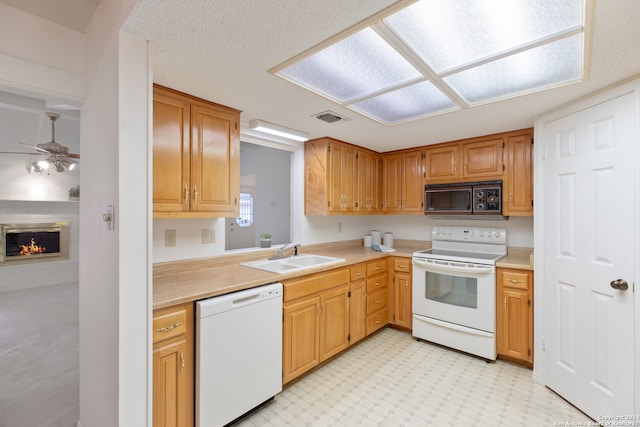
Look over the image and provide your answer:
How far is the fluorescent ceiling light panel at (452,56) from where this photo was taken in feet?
3.93

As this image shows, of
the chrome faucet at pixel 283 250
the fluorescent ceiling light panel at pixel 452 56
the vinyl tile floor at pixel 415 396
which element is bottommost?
the vinyl tile floor at pixel 415 396

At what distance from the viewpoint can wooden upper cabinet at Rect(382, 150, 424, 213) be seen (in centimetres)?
353

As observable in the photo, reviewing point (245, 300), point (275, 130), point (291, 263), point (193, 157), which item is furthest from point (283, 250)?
point (193, 157)

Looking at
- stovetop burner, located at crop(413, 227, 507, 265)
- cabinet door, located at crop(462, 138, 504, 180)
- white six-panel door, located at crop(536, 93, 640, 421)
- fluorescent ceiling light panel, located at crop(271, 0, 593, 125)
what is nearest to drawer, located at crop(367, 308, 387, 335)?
stovetop burner, located at crop(413, 227, 507, 265)

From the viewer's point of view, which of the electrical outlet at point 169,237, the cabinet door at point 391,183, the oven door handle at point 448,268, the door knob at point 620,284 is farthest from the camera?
the cabinet door at point 391,183

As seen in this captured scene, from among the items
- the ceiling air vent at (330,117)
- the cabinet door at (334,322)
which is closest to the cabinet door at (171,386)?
the cabinet door at (334,322)

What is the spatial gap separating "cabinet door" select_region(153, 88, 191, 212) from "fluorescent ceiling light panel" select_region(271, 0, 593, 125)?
78 cm

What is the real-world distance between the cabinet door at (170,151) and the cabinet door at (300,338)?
1.13 m

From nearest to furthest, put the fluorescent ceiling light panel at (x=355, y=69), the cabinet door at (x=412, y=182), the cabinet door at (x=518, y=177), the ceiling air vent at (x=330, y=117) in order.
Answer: the fluorescent ceiling light panel at (x=355, y=69), the ceiling air vent at (x=330, y=117), the cabinet door at (x=518, y=177), the cabinet door at (x=412, y=182)

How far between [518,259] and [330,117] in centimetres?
236

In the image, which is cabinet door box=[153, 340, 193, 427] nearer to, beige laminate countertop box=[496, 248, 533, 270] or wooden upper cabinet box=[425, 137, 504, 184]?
beige laminate countertop box=[496, 248, 533, 270]

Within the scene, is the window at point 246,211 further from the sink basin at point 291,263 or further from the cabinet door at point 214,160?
the cabinet door at point 214,160

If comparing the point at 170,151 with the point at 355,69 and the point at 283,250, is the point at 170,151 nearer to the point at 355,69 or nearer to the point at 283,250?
the point at 355,69

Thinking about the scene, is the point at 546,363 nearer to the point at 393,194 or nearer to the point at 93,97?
the point at 393,194
